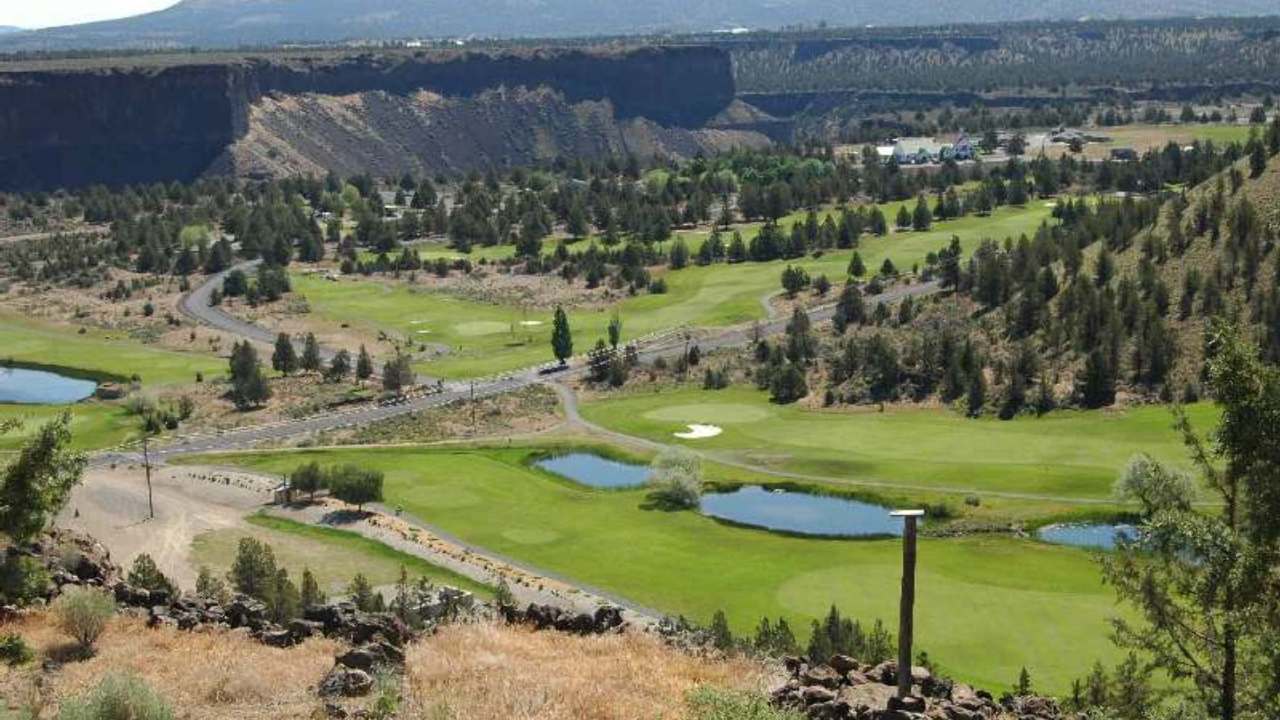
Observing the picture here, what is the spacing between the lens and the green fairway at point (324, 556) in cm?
7494

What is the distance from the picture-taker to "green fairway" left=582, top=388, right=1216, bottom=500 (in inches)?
3561

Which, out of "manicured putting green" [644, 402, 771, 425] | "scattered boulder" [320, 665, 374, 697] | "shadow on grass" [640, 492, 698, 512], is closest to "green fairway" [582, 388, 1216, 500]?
"manicured putting green" [644, 402, 771, 425]

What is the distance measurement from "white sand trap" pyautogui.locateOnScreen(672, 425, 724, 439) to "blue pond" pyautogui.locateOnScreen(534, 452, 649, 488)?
650cm

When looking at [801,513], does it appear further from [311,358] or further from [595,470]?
[311,358]

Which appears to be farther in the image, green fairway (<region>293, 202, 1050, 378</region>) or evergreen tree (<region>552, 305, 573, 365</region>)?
green fairway (<region>293, 202, 1050, 378</region>)

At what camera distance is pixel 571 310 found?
16150cm

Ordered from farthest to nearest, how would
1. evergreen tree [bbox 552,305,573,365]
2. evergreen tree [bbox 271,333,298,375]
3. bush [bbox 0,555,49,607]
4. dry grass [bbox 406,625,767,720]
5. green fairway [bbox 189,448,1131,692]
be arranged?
evergreen tree [bbox 271,333,298,375], evergreen tree [bbox 552,305,573,365], green fairway [bbox 189,448,1131,692], bush [bbox 0,555,49,607], dry grass [bbox 406,625,767,720]

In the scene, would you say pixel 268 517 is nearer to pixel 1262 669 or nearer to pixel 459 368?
pixel 459 368

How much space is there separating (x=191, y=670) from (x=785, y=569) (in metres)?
42.4

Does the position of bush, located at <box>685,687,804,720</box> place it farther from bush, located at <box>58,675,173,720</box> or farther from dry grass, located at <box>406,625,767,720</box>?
bush, located at <box>58,675,173,720</box>

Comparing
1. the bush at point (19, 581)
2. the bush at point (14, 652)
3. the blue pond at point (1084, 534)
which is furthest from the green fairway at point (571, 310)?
the bush at point (14, 652)

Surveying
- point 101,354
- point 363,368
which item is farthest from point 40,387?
point 363,368

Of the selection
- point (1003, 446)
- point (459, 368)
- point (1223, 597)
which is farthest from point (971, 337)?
point (1223, 597)

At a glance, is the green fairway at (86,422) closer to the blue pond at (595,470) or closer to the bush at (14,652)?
the blue pond at (595,470)
